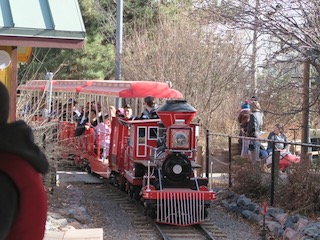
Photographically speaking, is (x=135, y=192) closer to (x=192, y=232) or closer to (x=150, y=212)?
(x=150, y=212)

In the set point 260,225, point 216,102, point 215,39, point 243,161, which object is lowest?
point 260,225

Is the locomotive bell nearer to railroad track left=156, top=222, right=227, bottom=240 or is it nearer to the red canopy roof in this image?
railroad track left=156, top=222, right=227, bottom=240

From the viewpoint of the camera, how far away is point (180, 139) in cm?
1082

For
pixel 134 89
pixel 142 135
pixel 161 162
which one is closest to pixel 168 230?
pixel 161 162

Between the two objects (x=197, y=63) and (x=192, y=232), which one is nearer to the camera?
(x=192, y=232)

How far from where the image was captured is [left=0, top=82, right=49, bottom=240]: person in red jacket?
2162mm

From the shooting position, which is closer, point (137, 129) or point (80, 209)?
point (80, 209)

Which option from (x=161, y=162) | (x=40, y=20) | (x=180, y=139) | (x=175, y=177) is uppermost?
(x=40, y=20)

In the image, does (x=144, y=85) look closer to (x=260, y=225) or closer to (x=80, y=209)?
(x=80, y=209)

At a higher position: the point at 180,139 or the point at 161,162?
the point at 180,139

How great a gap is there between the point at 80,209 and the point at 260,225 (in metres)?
3.16

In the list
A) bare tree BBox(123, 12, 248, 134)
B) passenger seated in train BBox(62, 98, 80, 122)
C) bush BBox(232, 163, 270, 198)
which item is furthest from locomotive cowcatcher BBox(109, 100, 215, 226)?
bare tree BBox(123, 12, 248, 134)

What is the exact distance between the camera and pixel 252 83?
80.5 feet

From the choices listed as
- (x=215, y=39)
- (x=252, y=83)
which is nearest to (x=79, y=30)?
(x=215, y=39)
